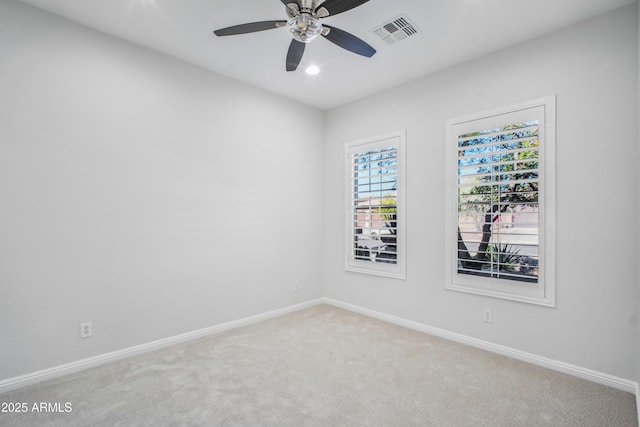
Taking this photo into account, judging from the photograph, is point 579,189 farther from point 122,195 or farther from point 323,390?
point 122,195

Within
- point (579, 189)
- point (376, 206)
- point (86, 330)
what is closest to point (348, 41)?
point (376, 206)

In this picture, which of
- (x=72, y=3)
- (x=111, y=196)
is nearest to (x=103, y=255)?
(x=111, y=196)

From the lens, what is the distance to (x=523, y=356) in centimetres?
276

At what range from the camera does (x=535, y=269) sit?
8.93 feet

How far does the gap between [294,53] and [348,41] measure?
44 cm

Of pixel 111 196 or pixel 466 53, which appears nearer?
pixel 111 196

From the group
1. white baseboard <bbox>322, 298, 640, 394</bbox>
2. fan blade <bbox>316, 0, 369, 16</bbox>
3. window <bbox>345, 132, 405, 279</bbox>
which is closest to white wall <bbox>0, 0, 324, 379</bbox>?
window <bbox>345, 132, 405, 279</bbox>

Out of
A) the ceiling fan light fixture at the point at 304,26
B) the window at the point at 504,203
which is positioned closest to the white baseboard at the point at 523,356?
the window at the point at 504,203

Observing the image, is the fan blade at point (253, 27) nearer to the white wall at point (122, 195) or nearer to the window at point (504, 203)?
the white wall at point (122, 195)

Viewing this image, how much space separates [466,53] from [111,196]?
355cm

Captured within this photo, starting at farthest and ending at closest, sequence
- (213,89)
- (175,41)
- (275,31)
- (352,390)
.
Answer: (213,89) < (175,41) < (275,31) < (352,390)

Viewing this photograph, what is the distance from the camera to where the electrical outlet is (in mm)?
2604

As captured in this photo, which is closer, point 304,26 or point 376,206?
point 304,26

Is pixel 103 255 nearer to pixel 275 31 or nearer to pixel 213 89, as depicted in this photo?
pixel 213 89
